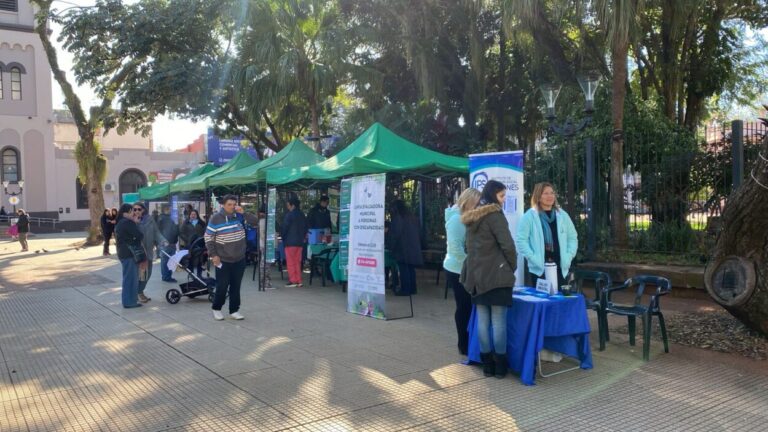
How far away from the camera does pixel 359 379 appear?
17.8ft

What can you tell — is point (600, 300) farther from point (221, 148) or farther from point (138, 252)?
point (221, 148)

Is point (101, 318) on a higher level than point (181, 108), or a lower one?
lower

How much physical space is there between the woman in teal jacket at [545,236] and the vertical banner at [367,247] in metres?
2.63

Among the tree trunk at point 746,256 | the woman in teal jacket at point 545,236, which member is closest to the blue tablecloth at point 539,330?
the woman in teal jacket at point 545,236

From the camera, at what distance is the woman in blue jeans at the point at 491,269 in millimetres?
5168

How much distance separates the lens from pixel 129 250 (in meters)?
9.28

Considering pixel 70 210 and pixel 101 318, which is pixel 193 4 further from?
pixel 70 210

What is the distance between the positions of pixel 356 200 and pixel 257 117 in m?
10.1

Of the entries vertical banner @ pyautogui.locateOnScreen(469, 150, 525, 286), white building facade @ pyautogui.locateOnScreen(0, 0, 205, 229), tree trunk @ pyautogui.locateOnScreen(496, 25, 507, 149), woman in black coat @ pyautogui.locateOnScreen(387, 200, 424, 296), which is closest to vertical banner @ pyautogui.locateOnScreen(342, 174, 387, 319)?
woman in black coat @ pyautogui.locateOnScreen(387, 200, 424, 296)

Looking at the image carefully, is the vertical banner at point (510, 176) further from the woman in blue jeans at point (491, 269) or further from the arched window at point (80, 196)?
the arched window at point (80, 196)

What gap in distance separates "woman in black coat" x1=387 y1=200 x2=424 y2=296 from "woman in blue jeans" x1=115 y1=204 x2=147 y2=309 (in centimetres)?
407

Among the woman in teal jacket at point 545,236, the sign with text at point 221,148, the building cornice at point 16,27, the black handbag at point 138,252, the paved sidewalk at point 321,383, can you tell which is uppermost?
the building cornice at point 16,27

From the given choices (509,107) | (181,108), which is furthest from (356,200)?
(181,108)

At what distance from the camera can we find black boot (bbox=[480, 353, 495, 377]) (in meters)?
5.46
